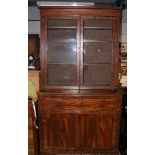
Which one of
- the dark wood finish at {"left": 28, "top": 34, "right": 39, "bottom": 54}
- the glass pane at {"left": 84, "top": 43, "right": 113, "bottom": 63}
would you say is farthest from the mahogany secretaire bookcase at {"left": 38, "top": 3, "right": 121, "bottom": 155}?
the dark wood finish at {"left": 28, "top": 34, "right": 39, "bottom": 54}

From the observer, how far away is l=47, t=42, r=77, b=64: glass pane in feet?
8.44

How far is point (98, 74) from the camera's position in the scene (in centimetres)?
263

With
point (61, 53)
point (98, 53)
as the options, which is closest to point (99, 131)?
point (98, 53)

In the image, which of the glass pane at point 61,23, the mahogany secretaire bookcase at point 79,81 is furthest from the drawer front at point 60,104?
the glass pane at point 61,23

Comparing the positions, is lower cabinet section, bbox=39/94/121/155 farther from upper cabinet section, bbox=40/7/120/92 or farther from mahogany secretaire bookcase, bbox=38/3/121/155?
upper cabinet section, bbox=40/7/120/92

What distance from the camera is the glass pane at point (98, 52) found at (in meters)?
2.58

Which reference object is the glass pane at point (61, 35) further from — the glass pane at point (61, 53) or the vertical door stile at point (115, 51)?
the vertical door stile at point (115, 51)

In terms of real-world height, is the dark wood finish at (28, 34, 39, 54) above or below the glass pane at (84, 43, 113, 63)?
above

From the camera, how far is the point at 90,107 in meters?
2.44

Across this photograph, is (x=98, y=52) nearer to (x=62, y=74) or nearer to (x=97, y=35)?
(x=97, y=35)

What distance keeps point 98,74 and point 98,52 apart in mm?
285
